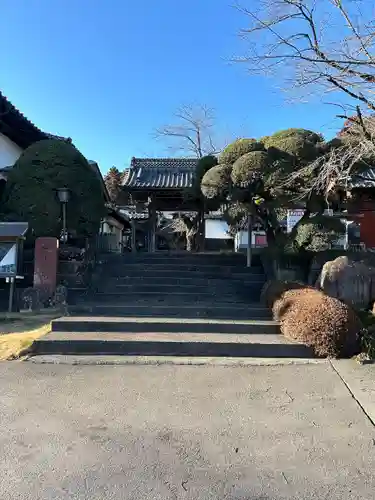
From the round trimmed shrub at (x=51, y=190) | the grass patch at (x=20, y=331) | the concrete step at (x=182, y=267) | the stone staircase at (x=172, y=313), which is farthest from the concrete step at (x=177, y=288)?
the grass patch at (x=20, y=331)

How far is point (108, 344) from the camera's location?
6.18m

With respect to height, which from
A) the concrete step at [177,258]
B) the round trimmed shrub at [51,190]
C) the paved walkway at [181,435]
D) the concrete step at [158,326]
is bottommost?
the paved walkway at [181,435]

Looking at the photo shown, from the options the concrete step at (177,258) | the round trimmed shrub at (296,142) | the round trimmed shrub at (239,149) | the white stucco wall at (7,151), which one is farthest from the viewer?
the white stucco wall at (7,151)

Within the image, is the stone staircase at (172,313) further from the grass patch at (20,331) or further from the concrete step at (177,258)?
the grass patch at (20,331)

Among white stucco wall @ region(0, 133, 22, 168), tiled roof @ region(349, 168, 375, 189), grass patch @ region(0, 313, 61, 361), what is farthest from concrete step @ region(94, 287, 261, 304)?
white stucco wall @ region(0, 133, 22, 168)

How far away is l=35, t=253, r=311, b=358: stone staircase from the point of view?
6.18 meters

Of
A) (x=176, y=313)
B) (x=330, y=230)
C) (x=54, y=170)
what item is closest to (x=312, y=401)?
Result: (x=176, y=313)

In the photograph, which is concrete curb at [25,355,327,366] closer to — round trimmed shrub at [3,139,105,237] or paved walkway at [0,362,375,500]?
paved walkway at [0,362,375,500]

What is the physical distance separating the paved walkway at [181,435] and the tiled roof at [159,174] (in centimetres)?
1080

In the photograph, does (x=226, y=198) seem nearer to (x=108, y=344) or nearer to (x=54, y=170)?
(x=54, y=170)

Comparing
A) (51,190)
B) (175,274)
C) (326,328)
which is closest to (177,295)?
(175,274)

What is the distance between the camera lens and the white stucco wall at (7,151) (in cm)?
1319

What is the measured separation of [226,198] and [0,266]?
5643 millimetres

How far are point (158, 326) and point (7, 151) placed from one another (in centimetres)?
963
